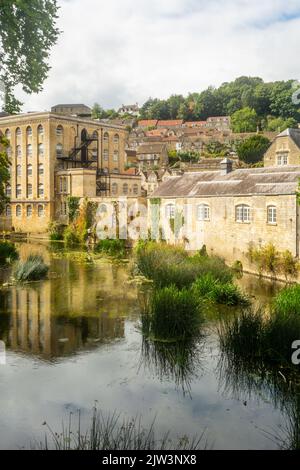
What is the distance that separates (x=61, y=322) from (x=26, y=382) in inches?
168

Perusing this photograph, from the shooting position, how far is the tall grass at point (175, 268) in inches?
624

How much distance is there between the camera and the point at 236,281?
62.7 ft

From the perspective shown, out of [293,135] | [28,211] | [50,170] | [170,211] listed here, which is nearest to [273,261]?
[170,211]

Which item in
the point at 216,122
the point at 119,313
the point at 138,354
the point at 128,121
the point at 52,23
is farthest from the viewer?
the point at 128,121

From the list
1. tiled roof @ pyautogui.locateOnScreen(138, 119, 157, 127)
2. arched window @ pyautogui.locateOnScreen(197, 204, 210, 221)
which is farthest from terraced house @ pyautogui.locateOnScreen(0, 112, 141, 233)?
tiled roof @ pyautogui.locateOnScreen(138, 119, 157, 127)

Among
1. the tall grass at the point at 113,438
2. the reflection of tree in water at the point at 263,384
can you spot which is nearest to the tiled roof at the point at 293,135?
the reflection of tree in water at the point at 263,384

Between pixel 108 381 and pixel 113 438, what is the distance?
9.18 feet

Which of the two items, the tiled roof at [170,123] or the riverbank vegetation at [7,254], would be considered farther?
the tiled roof at [170,123]

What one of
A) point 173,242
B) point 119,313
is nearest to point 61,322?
point 119,313

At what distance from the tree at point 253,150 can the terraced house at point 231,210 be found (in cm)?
3889

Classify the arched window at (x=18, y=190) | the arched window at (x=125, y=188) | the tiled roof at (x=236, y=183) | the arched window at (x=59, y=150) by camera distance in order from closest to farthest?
the tiled roof at (x=236, y=183) < the arched window at (x=59, y=150) < the arched window at (x=125, y=188) < the arched window at (x=18, y=190)

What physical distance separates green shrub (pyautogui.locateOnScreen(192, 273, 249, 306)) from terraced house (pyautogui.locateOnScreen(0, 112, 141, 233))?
25755mm

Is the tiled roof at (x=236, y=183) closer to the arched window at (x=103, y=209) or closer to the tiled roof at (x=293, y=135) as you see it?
the arched window at (x=103, y=209)

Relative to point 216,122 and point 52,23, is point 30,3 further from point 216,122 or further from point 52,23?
point 216,122
